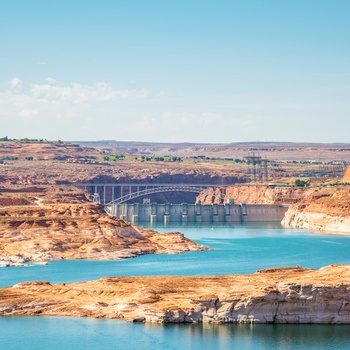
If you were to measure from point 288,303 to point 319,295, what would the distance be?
4.88 feet

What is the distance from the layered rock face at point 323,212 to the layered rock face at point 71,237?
113 ft

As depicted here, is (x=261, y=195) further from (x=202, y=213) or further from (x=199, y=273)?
(x=199, y=273)

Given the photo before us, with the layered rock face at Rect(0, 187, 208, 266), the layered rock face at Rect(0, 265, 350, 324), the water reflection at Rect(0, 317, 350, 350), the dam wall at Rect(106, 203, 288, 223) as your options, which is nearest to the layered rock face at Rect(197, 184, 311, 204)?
the dam wall at Rect(106, 203, 288, 223)

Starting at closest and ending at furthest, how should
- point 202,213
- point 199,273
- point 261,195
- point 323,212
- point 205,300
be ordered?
point 205,300 < point 199,273 < point 323,212 < point 202,213 < point 261,195

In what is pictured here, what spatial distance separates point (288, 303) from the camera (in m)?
57.7

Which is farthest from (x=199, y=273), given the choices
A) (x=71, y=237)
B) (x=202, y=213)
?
(x=202, y=213)

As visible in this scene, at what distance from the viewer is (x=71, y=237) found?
100 meters

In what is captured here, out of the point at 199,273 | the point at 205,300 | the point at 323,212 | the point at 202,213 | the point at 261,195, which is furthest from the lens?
the point at 261,195

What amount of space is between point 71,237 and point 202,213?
2792 inches

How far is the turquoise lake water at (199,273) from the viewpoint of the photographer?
54.8 metres

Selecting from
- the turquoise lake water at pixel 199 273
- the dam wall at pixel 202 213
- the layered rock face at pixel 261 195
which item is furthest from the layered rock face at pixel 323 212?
the layered rock face at pixel 261 195

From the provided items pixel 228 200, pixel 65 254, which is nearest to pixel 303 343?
pixel 65 254

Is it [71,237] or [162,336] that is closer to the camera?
[162,336]

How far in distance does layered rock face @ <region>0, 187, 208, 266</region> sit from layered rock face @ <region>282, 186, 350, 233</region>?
1356 inches
